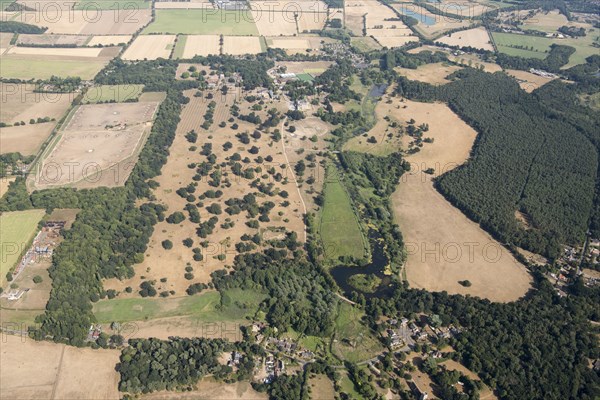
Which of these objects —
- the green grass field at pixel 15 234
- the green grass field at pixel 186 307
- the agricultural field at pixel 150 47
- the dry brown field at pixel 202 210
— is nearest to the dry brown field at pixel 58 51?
the agricultural field at pixel 150 47

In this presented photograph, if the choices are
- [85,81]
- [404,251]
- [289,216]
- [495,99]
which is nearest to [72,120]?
[85,81]

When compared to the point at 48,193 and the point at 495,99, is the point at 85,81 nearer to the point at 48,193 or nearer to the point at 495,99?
the point at 48,193

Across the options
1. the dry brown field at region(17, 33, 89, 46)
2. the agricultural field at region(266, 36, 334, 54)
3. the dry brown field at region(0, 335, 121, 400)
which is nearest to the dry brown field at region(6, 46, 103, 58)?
the dry brown field at region(17, 33, 89, 46)

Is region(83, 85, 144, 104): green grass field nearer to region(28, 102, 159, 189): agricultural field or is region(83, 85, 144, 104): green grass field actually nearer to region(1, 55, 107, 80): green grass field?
region(28, 102, 159, 189): agricultural field

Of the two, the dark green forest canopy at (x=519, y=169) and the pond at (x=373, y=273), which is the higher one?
the dark green forest canopy at (x=519, y=169)

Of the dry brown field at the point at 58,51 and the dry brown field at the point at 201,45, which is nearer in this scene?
the dry brown field at the point at 58,51

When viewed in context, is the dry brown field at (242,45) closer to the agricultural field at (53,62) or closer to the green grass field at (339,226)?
the agricultural field at (53,62)
